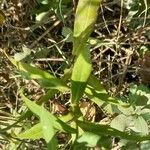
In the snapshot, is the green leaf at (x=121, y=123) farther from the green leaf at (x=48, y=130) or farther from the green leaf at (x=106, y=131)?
the green leaf at (x=48, y=130)

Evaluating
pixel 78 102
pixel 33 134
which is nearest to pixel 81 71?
pixel 78 102

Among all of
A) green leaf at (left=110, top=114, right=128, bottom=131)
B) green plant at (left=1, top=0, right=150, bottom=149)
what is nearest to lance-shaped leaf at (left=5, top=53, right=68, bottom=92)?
green plant at (left=1, top=0, right=150, bottom=149)

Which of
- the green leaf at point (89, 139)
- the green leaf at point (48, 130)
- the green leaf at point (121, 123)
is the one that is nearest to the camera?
the green leaf at point (48, 130)

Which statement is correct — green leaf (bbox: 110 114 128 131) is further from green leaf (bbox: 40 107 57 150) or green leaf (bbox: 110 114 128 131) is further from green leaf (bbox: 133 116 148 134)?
green leaf (bbox: 40 107 57 150)

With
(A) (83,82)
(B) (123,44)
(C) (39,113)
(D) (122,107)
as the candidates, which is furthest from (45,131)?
(B) (123,44)

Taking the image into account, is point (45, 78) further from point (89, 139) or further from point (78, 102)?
point (89, 139)

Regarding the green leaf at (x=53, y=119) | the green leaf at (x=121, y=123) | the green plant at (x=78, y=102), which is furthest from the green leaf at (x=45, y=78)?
the green leaf at (x=121, y=123)
